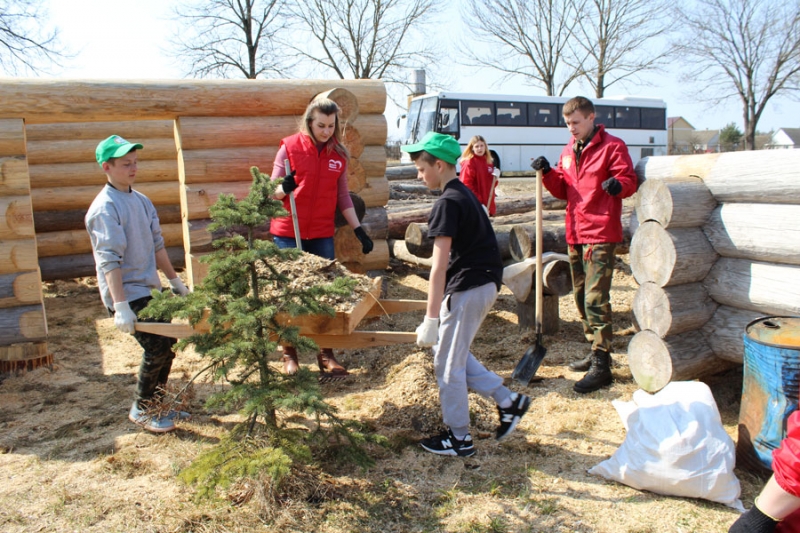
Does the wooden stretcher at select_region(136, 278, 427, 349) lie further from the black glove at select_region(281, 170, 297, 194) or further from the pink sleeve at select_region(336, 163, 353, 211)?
the pink sleeve at select_region(336, 163, 353, 211)

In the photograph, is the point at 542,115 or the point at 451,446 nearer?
the point at 451,446

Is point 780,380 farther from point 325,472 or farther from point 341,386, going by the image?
point 341,386

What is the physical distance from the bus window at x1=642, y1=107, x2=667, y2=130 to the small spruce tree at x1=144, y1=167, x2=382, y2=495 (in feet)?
88.5

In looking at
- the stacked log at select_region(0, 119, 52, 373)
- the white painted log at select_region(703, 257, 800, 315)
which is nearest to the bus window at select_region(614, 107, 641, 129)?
the white painted log at select_region(703, 257, 800, 315)

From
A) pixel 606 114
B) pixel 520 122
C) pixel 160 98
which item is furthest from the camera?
pixel 606 114

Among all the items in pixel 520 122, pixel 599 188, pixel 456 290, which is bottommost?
pixel 456 290

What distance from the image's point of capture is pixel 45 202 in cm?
806

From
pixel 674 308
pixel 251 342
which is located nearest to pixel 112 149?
pixel 251 342

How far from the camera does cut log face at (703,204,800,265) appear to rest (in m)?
3.71

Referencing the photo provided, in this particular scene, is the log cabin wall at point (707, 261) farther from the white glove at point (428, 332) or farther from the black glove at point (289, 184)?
the black glove at point (289, 184)

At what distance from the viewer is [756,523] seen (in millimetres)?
2158

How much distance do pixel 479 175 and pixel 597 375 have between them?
3.43 meters

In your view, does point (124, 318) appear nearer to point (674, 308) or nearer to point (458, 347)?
point (458, 347)

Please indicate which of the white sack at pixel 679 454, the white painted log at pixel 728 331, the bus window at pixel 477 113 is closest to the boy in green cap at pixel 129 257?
the white sack at pixel 679 454
